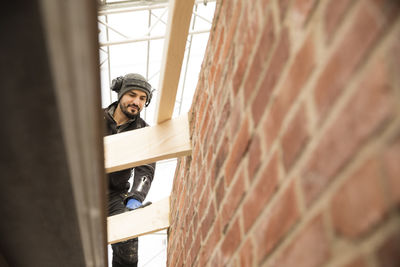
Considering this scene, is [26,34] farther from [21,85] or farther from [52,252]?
[52,252]

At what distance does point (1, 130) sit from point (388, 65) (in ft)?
2.43

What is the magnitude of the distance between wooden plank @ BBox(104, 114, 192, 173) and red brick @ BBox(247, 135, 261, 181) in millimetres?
1230

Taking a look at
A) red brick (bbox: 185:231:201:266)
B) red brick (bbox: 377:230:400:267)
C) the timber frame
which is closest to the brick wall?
red brick (bbox: 377:230:400:267)

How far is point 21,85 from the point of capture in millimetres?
762

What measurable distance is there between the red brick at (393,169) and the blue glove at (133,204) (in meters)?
2.88

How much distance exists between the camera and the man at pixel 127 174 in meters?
3.39

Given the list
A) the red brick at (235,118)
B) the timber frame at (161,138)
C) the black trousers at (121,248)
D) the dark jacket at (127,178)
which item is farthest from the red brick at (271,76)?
the black trousers at (121,248)

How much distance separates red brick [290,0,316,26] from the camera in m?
0.73

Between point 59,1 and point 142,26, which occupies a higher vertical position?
point 142,26

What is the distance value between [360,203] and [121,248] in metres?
3.16

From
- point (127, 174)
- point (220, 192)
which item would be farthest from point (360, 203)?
point (127, 174)

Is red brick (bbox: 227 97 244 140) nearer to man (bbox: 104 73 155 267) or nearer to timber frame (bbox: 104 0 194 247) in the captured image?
timber frame (bbox: 104 0 194 247)

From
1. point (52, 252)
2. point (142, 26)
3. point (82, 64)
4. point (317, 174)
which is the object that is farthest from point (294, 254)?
point (142, 26)

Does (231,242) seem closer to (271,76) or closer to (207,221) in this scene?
(207,221)
